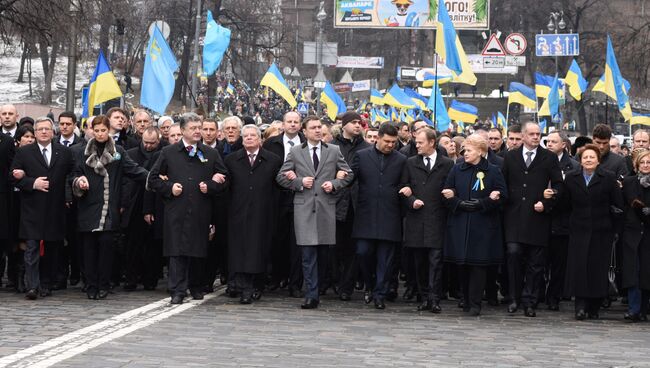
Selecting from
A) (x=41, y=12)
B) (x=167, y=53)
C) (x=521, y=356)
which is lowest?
(x=521, y=356)

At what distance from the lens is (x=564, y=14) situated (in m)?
78.3

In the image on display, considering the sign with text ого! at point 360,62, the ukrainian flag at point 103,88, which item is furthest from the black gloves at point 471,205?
the sign with text ого! at point 360,62

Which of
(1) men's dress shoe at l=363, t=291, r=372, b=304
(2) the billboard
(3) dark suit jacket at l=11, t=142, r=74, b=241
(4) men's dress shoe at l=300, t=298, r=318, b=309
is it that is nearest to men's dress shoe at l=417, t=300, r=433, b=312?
(1) men's dress shoe at l=363, t=291, r=372, b=304

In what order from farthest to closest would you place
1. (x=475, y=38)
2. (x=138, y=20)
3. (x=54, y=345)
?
(x=475, y=38) < (x=138, y=20) < (x=54, y=345)

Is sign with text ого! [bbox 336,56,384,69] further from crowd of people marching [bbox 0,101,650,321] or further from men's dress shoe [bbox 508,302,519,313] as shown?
men's dress shoe [bbox 508,302,519,313]

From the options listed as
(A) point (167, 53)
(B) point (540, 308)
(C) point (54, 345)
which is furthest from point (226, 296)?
(A) point (167, 53)

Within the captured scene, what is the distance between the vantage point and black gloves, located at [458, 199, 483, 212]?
14.1 meters

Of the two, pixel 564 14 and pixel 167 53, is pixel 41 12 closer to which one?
pixel 167 53

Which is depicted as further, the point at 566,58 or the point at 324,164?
the point at 566,58

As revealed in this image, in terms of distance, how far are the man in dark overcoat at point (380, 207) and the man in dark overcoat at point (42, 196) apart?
295cm

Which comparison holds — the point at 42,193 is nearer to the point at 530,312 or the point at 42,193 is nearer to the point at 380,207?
the point at 380,207

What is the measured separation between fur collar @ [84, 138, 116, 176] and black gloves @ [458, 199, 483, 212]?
350 cm

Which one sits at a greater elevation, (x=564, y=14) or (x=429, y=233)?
(x=564, y=14)

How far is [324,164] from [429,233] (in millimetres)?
1254
